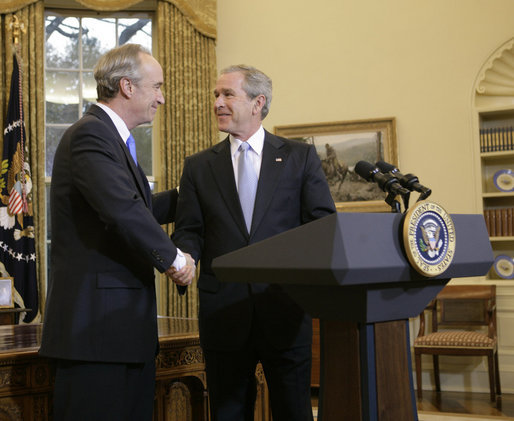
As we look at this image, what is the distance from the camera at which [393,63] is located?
6598mm

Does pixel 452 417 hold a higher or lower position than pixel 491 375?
lower

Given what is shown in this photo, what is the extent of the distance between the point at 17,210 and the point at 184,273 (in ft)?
15.0

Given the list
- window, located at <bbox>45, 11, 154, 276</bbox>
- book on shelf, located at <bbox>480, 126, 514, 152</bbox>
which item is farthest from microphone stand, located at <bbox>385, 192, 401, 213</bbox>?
window, located at <bbox>45, 11, 154, 276</bbox>

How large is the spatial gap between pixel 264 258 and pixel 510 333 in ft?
16.9

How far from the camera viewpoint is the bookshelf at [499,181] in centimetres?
622

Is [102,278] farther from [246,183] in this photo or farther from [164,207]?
[164,207]

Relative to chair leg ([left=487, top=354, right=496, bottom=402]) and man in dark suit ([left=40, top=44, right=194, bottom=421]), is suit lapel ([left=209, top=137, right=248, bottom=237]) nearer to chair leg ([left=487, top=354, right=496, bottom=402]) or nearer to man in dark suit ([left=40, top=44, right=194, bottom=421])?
man in dark suit ([left=40, top=44, right=194, bottom=421])

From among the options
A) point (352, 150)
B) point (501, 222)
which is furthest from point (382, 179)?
point (352, 150)

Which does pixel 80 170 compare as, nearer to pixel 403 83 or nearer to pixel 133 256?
pixel 133 256

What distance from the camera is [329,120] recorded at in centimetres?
678

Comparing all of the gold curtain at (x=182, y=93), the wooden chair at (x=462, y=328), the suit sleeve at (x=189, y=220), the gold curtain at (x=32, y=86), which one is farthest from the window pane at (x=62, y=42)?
the suit sleeve at (x=189, y=220)

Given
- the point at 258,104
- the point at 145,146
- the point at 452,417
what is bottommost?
the point at 452,417

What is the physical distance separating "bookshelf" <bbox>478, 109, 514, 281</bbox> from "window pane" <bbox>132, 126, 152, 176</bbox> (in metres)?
3.53

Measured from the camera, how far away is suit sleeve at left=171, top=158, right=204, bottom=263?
2309 millimetres
